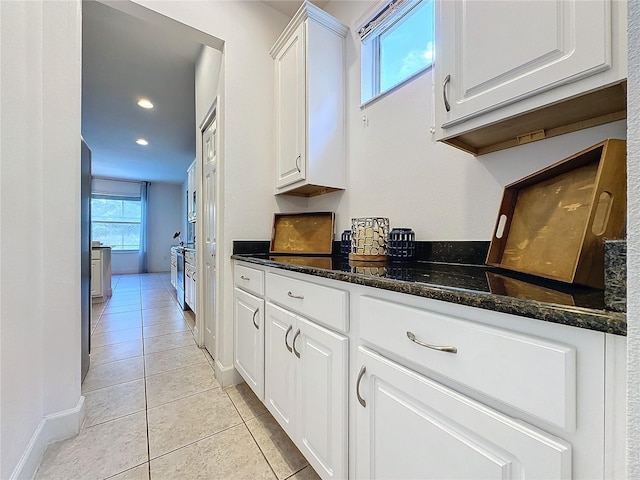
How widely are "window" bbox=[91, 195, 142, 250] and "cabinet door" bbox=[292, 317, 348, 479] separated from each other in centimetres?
825

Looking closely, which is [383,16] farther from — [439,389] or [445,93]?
[439,389]

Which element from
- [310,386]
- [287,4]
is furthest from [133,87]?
[310,386]

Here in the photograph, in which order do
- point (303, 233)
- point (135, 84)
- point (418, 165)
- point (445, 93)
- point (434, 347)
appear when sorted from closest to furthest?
1. point (434, 347)
2. point (445, 93)
3. point (418, 165)
4. point (303, 233)
5. point (135, 84)

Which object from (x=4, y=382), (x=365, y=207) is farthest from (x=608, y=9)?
(x=4, y=382)

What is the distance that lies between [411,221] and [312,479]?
123 cm

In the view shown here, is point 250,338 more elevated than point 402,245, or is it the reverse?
point 402,245

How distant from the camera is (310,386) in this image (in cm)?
104

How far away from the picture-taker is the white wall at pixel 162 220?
7.95 m

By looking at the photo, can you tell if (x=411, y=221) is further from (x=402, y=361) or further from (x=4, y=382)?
(x=4, y=382)

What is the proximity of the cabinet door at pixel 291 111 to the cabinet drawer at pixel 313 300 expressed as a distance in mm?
762

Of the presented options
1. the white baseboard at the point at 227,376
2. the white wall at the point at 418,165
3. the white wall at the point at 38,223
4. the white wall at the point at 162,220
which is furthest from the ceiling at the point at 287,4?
the white wall at the point at 162,220

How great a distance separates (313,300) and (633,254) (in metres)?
0.82

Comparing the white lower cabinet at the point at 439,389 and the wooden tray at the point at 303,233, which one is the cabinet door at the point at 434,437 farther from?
the wooden tray at the point at 303,233

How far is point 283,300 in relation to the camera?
123cm
